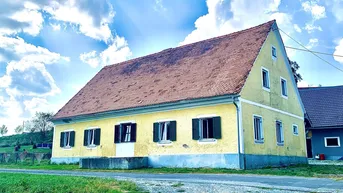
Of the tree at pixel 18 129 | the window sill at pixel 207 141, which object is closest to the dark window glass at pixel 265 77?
the window sill at pixel 207 141

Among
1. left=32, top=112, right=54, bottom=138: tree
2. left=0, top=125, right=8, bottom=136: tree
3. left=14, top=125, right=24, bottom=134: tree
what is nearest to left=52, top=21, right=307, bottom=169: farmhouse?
left=32, top=112, right=54, bottom=138: tree

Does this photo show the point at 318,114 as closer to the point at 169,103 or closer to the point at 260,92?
the point at 260,92

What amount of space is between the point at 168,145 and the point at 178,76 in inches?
168

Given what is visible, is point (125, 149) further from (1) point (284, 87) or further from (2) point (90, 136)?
(1) point (284, 87)

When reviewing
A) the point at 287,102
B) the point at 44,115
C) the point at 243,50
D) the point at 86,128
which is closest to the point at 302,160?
the point at 287,102

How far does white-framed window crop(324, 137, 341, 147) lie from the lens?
88.4ft

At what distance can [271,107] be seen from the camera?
1806cm

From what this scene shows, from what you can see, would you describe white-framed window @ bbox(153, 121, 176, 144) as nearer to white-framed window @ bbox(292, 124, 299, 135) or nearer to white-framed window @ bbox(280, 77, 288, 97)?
white-framed window @ bbox(280, 77, 288, 97)

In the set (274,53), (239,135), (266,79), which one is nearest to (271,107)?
(266,79)

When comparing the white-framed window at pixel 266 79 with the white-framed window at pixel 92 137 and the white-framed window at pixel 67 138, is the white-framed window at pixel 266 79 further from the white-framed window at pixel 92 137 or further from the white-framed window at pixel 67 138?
the white-framed window at pixel 67 138

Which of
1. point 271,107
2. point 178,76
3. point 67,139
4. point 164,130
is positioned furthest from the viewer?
point 67,139

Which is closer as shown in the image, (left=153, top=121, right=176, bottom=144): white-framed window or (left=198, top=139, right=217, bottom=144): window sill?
(left=198, top=139, right=217, bottom=144): window sill

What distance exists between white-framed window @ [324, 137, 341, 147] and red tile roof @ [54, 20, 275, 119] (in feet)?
45.2

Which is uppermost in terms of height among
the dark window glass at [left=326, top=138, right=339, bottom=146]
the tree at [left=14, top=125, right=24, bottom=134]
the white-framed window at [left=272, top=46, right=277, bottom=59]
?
the white-framed window at [left=272, top=46, right=277, bottom=59]
